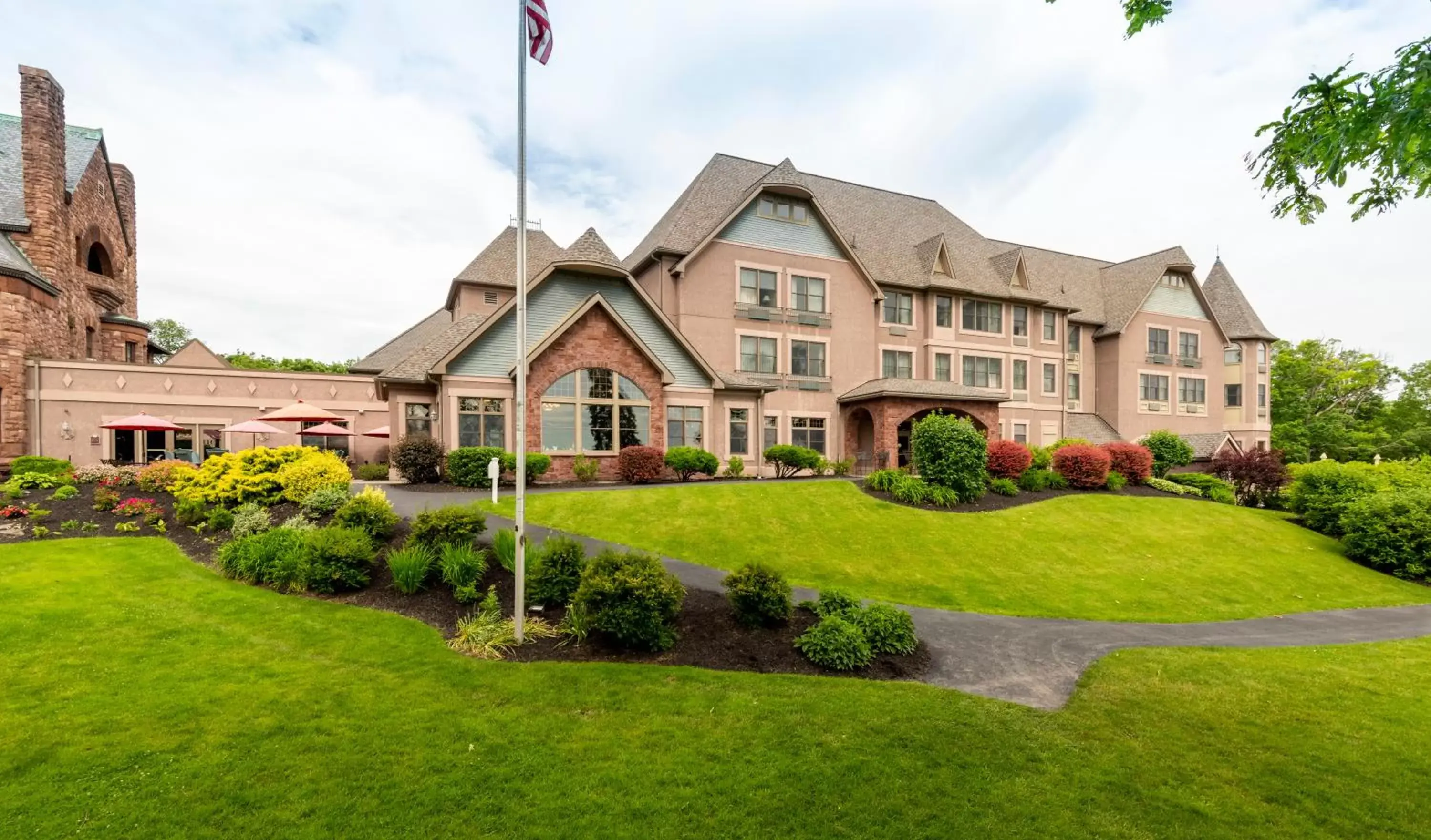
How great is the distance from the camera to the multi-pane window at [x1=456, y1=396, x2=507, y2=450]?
62.8 feet

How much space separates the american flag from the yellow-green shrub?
10.5 metres

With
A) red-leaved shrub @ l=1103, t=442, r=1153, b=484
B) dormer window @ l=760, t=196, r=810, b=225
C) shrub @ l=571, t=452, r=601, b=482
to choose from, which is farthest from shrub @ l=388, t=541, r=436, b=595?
red-leaved shrub @ l=1103, t=442, r=1153, b=484

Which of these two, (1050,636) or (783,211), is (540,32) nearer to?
(1050,636)

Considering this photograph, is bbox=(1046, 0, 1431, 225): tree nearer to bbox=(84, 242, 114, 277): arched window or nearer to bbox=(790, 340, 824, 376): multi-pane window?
bbox=(790, 340, 824, 376): multi-pane window

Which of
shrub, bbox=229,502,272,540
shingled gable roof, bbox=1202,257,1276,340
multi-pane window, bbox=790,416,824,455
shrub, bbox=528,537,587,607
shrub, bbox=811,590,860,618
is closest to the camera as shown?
shrub, bbox=811,590,860,618

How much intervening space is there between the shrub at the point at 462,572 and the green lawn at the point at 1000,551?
415cm

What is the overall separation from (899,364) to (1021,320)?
8.83 meters

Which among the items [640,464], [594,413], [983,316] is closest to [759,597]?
[640,464]

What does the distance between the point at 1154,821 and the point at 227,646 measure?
10.0 meters

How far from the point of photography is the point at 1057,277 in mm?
36500

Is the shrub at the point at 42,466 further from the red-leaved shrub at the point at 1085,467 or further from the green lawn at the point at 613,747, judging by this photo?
the red-leaved shrub at the point at 1085,467

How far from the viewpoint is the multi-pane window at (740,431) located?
24172 mm

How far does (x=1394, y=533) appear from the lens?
1596 centimetres

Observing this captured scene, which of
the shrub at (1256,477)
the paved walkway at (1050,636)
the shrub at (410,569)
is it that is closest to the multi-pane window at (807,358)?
the paved walkway at (1050,636)
